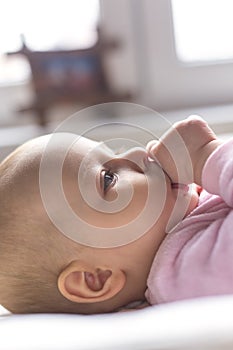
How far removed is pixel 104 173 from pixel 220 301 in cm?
41

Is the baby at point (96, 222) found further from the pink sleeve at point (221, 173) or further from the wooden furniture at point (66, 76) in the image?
the wooden furniture at point (66, 76)

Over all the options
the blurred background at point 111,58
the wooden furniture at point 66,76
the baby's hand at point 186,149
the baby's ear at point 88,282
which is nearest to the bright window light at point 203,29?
the blurred background at point 111,58

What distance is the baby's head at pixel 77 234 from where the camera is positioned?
93 centimetres

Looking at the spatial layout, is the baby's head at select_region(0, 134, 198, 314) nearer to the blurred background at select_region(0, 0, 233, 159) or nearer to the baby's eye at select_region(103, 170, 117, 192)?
the baby's eye at select_region(103, 170, 117, 192)

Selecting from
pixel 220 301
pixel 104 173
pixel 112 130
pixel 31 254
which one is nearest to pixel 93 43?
pixel 112 130

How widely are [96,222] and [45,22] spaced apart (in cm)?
88

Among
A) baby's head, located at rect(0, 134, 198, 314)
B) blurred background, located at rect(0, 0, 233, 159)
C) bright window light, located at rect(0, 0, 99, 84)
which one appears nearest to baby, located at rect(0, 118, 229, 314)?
baby's head, located at rect(0, 134, 198, 314)

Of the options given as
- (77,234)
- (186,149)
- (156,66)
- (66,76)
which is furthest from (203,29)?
(77,234)

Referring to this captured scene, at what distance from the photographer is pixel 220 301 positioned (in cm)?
62

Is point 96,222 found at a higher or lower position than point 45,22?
lower

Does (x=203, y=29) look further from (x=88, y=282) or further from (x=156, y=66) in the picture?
(x=88, y=282)

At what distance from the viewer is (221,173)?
2.93 feet

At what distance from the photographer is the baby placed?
0.93 m

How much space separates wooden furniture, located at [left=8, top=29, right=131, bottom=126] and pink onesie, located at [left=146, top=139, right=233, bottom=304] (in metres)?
0.76
